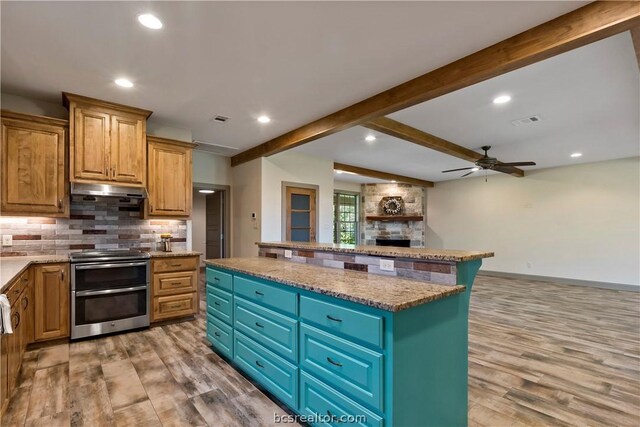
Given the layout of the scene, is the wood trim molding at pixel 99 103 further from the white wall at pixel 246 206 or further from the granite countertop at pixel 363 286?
the granite countertop at pixel 363 286

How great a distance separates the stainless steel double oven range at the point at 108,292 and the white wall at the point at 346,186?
19.9 ft

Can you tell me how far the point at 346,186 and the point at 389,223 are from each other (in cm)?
179

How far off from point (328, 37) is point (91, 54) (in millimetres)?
1919

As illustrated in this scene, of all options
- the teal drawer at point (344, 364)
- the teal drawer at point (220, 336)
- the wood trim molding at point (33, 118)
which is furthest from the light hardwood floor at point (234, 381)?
the wood trim molding at point (33, 118)

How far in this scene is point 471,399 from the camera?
89.4 inches

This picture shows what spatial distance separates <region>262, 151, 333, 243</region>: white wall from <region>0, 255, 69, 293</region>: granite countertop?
2839 millimetres

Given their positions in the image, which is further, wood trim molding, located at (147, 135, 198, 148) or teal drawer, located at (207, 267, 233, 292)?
wood trim molding, located at (147, 135, 198, 148)

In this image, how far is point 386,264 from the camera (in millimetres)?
2189

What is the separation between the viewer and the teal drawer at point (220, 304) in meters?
2.71

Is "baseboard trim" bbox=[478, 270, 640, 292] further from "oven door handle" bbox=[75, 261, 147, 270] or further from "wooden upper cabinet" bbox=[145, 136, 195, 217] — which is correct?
"oven door handle" bbox=[75, 261, 147, 270]

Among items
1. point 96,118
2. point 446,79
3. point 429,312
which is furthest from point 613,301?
point 96,118

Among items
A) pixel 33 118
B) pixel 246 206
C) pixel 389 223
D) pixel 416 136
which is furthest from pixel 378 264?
pixel 389 223

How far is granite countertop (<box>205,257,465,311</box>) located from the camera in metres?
1.49

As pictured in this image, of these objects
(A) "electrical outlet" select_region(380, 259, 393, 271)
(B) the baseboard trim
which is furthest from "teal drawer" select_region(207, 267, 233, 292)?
(B) the baseboard trim
